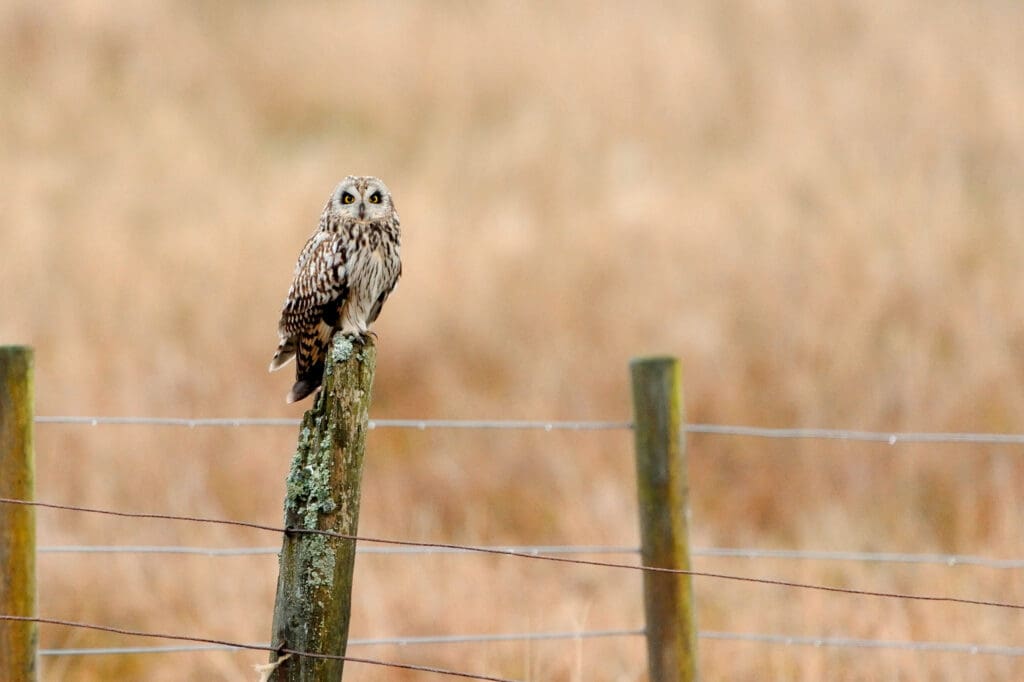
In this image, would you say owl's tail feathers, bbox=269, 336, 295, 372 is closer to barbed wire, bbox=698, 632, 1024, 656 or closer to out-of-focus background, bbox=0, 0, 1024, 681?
out-of-focus background, bbox=0, 0, 1024, 681

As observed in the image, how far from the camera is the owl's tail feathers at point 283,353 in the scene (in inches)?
159

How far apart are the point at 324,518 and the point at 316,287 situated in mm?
1398

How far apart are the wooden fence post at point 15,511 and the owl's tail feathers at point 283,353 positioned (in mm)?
771

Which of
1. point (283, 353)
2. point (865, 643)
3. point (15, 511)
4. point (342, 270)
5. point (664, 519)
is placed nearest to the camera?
point (15, 511)

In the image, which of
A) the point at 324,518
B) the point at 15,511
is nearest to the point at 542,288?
the point at 15,511

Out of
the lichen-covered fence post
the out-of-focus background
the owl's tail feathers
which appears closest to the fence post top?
the owl's tail feathers

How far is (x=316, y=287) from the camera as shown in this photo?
3895 millimetres

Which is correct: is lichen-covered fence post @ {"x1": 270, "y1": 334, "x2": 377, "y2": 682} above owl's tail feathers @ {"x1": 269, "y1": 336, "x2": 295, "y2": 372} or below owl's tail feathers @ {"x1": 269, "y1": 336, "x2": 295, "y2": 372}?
below

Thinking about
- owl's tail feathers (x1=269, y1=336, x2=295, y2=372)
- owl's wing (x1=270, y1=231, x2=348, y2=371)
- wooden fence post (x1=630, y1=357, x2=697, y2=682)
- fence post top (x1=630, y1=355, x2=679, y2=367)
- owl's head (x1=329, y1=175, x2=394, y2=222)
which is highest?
owl's head (x1=329, y1=175, x2=394, y2=222)

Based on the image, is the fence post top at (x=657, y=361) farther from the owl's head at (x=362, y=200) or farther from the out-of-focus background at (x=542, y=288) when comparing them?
the out-of-focus background at (x=542, y=288)

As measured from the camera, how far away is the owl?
3.86 m

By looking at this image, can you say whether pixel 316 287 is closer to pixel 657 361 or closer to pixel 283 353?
pixel 283 353

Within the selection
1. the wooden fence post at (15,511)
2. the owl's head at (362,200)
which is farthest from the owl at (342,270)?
the wooden fence post at (15,511)

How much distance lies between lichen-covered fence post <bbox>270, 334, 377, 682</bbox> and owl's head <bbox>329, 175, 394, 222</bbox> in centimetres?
130
